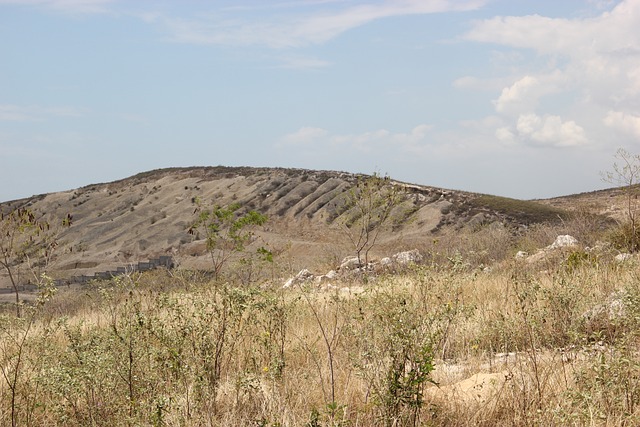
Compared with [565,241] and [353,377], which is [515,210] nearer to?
[565,241]

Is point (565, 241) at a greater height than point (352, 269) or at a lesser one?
greater

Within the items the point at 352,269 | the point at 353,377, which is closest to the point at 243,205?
the point at 352,269

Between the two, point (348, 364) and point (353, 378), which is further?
point (348, 364)

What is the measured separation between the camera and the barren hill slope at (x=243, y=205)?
26.0 meters

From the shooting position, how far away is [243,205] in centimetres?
3419

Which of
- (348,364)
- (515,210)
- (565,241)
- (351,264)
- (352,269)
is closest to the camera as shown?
(348,364)

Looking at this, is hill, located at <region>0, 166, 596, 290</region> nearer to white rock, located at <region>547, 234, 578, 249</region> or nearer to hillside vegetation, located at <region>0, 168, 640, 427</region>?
white rock, located at <region>547, 234, 578, 249</region>

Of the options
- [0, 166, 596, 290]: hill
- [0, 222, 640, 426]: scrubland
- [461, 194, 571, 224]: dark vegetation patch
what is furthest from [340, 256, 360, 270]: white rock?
[461, 194, 571, 224]: dark vegetation patch

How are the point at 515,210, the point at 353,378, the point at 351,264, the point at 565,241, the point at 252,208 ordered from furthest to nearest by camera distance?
the point at 252,208, the point at 515,210, the point at 351,264, the point at 565,241, the point at 353,378

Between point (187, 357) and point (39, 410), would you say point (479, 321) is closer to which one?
point (187, 357)

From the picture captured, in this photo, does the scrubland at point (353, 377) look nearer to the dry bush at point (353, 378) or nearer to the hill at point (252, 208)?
the dry bush at point (353, 378)

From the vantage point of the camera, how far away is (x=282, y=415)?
13.5ft

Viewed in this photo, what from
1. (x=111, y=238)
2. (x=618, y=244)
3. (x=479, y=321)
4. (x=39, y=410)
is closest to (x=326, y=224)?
(x=111, y=238)

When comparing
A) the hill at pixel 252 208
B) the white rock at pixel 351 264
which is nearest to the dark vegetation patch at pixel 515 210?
the hill at pixel 252 208
